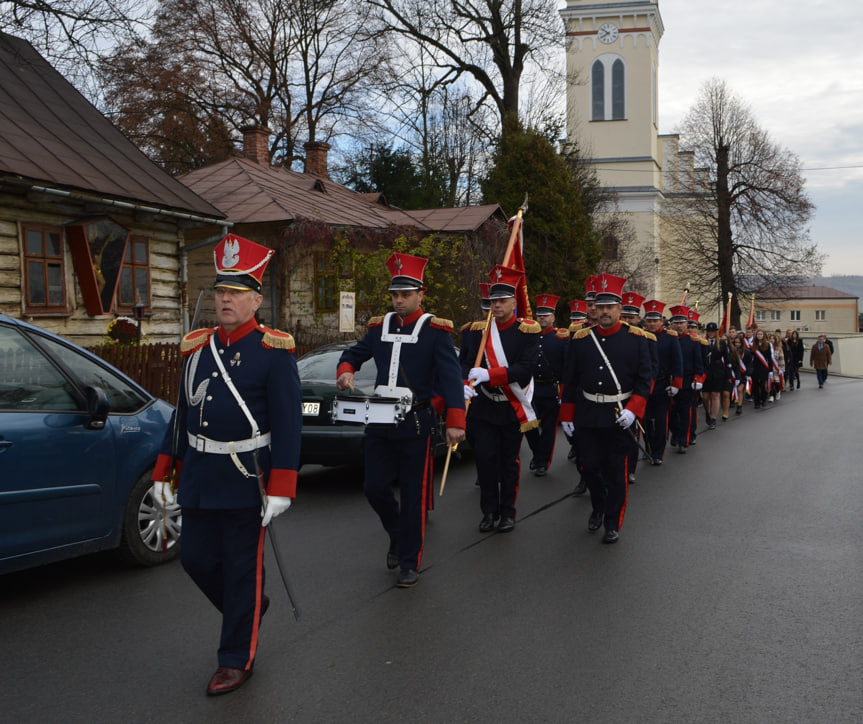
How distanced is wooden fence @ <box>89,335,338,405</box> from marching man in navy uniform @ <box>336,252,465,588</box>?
7577 mm

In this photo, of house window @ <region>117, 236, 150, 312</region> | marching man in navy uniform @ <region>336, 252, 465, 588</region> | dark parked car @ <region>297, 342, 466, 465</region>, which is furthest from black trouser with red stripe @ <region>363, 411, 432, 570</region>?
house window @ <region>117, 236, 150, 312</region>

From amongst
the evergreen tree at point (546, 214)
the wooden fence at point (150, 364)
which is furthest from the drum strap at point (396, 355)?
the evergreen tree at point (546, 214)

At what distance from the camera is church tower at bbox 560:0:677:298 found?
177 feet

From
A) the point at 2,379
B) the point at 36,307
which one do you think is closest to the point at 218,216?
the point at 36,307

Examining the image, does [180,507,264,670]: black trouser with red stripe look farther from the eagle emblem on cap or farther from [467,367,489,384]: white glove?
[467,367,489,384]: white glove

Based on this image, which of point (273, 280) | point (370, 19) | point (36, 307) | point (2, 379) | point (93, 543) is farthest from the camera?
point (370, 19)

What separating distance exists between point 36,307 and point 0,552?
11188 mm

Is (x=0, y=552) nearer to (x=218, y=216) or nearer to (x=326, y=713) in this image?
(x=326, y=713)

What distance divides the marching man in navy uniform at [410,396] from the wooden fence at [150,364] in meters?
7.58

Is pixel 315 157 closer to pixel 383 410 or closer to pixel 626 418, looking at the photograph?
pixel 626 418

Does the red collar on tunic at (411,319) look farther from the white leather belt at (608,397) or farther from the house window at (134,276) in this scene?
the house window at (134,276)

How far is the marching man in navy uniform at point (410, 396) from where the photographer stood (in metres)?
6.03

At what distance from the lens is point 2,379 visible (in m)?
5.34

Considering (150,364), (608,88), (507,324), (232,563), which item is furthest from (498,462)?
(608,88)
